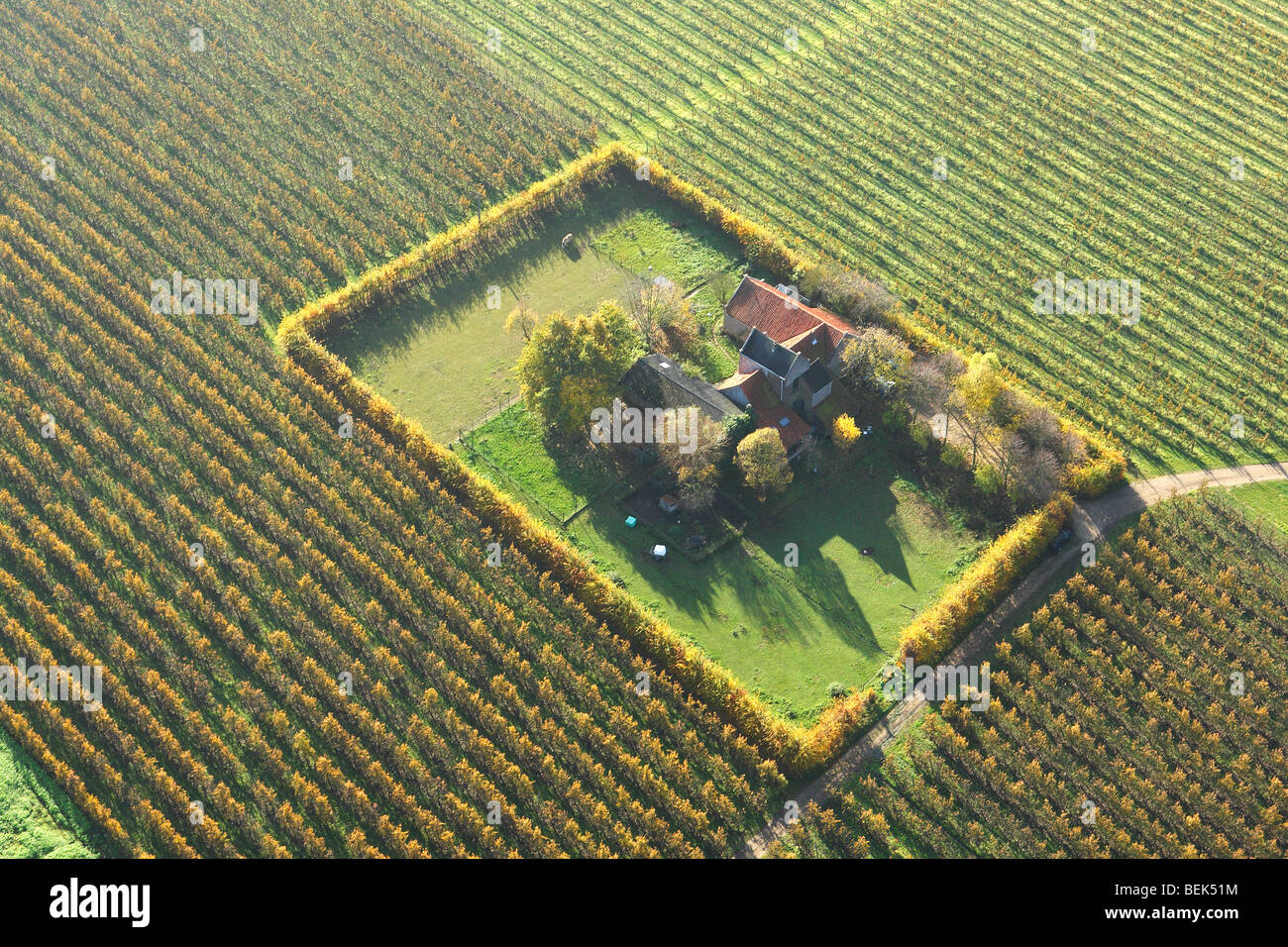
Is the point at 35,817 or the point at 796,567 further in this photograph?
the point at 796,567

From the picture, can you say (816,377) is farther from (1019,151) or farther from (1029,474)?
(1019,151)

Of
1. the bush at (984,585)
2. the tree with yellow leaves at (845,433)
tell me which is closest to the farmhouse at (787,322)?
the tree with yellow leaves at (845,433)

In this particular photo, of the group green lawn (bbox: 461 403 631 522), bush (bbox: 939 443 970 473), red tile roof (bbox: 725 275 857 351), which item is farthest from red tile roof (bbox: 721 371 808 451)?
green lawn (bbox: 461 403 631 522)

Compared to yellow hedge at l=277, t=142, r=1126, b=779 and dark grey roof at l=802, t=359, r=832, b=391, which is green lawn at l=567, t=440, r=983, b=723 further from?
dark grey roof at l=802, t=359, r=832, b=391

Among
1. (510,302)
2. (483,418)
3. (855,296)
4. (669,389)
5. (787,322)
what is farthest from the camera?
(510,302)

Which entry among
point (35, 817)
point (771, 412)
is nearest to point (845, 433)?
point (771, 412)

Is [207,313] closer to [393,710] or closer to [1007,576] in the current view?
[393,710]

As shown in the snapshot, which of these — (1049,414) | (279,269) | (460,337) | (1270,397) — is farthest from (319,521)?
(1270,397)
